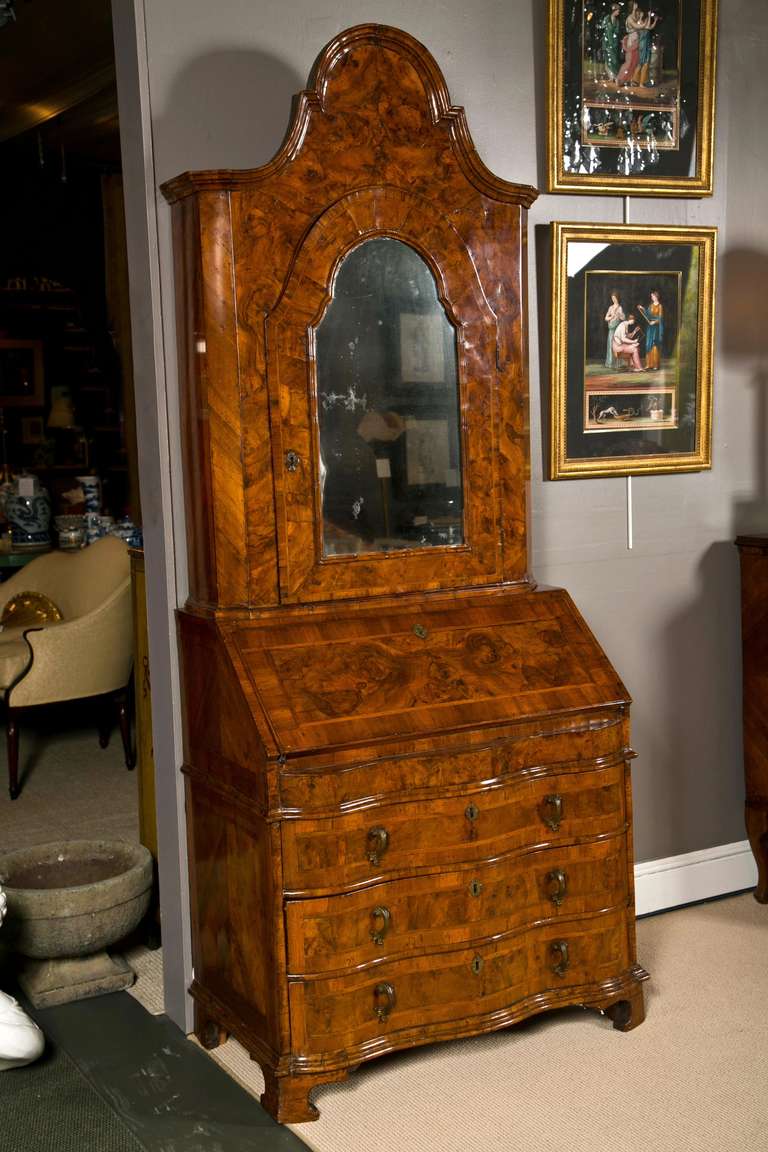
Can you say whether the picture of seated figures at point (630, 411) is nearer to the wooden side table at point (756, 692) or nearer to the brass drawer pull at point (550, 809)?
the wooden side table at point (756, 692)

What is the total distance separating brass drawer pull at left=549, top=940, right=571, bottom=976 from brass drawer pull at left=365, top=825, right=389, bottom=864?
21.9 inches

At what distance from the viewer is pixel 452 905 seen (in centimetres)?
286

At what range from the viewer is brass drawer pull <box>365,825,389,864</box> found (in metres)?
2.76

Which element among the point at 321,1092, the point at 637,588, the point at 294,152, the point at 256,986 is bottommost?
the point at 321,1092

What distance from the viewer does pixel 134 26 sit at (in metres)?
2.85

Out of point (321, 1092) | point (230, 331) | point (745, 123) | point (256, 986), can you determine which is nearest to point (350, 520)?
point (230, 331)

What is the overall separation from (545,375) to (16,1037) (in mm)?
2156

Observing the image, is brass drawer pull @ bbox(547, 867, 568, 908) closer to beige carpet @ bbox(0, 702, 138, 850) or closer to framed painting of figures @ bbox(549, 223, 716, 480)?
framed painting of figures @ bbox(549, 223, 716, 480)

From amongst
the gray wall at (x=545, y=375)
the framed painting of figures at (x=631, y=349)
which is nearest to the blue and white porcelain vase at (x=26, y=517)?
the gray wall at (x=545, y=375)

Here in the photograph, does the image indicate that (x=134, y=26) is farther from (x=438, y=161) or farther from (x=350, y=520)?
(x=350, y=520)

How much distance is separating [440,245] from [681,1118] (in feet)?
6.66

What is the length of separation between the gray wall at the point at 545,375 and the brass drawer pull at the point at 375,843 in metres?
0.65

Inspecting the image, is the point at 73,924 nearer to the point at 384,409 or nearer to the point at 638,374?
the point at 384,409

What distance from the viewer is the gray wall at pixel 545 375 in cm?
298
